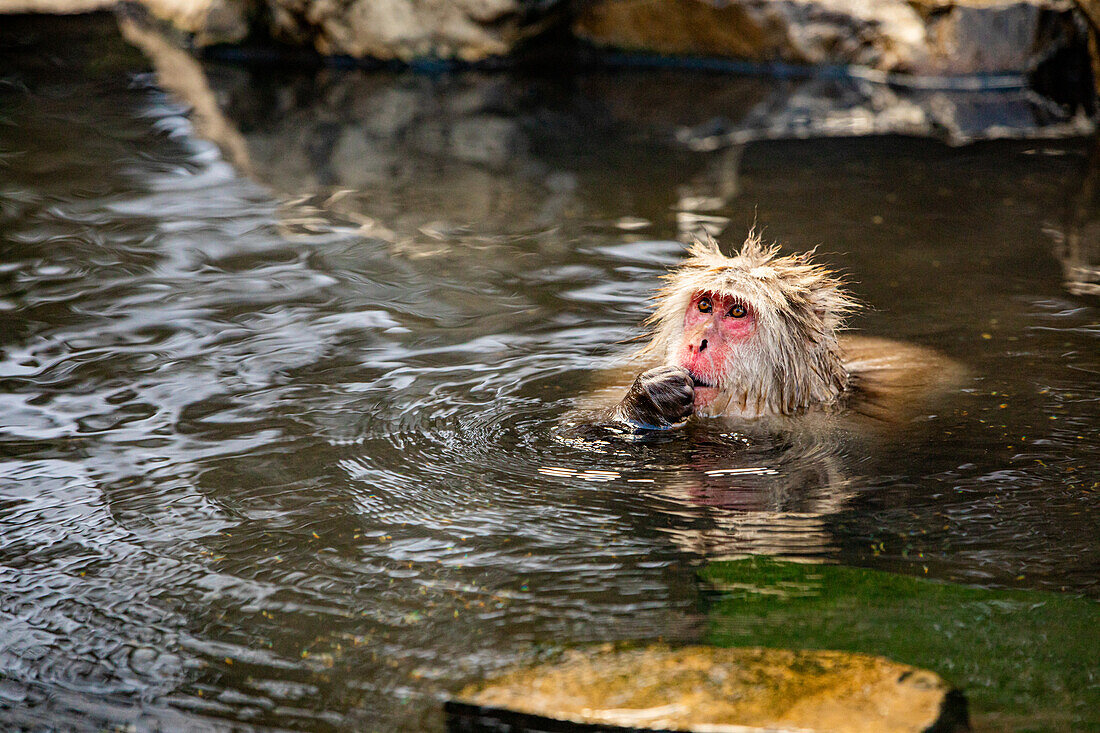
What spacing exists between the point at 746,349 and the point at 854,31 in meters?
8.22

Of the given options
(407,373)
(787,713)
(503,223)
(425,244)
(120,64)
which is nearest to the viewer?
(787,713)

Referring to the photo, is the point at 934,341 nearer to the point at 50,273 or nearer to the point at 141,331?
the point at 141,331

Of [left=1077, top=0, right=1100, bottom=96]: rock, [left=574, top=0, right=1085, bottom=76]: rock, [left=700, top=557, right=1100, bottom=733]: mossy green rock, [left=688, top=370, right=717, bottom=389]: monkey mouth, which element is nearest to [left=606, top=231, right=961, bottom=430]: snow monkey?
[left=688, top=370, right=717, bottom=389]: monkey mouth

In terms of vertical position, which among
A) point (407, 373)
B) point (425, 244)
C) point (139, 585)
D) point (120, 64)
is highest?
point (120, 64)

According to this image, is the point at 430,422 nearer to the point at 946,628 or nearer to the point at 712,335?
the point at 712,335

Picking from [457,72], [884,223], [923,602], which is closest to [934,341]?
[884,223]

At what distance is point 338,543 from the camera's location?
3.33 meters

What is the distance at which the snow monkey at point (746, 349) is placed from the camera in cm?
404

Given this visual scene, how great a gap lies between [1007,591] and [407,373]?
2.46 m

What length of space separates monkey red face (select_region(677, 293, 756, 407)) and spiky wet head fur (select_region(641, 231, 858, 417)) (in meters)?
0.02

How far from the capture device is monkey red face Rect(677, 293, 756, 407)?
409 centimetres

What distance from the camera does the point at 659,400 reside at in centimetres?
397

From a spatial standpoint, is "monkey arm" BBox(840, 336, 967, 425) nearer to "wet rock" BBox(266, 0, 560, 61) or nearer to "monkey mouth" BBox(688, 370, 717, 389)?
"monkey mouth" BBox(688, 370, 717, 389)

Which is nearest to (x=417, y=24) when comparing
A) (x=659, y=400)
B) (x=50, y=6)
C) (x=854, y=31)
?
(x=854, y=31)
